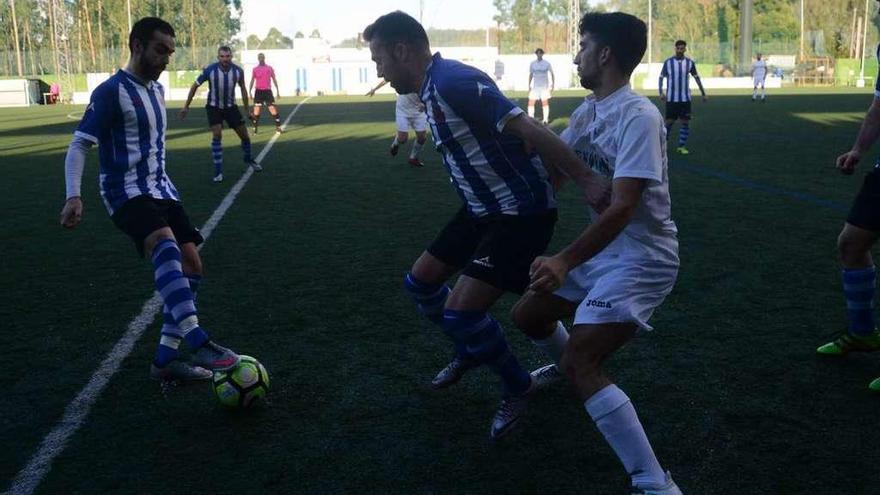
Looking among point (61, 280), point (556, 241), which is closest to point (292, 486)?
point (61, 280)

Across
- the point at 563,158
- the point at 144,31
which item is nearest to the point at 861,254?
the point at 563,158

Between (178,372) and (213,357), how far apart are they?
0.32 meters

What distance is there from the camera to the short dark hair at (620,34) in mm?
2977

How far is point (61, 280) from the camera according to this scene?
6.91 m

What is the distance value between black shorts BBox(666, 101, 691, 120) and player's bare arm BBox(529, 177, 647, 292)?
47.7 feet

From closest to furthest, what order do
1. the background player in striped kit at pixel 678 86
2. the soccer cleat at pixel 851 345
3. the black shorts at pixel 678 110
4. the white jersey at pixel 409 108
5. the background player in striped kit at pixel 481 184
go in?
the background player in striped kit at pixel 481 184, the soccer cleat at pixel 851 345, the white jersey at pixel 409 108, the black shorts at pixel 678 110, the background player in striped kit at pixel 678 86

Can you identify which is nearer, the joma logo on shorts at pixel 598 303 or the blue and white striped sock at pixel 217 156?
the joma logo on shorts at pixel 598 303

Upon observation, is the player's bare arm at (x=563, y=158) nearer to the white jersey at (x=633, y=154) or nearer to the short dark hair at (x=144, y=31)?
the white jersey at (x=633, y=154)

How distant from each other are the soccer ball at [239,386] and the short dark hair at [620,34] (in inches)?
90.4

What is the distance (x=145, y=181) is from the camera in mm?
4668

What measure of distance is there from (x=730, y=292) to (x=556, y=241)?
7.41 feet

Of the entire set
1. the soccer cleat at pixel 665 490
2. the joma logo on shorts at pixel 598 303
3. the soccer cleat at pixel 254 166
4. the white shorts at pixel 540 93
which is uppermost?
the white shorts at pixel 540 93

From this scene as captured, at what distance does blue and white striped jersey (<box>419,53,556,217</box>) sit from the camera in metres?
3.54

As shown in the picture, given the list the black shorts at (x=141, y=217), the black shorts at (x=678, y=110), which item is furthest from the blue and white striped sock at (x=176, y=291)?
the black shorts at (x=678, y=110)
